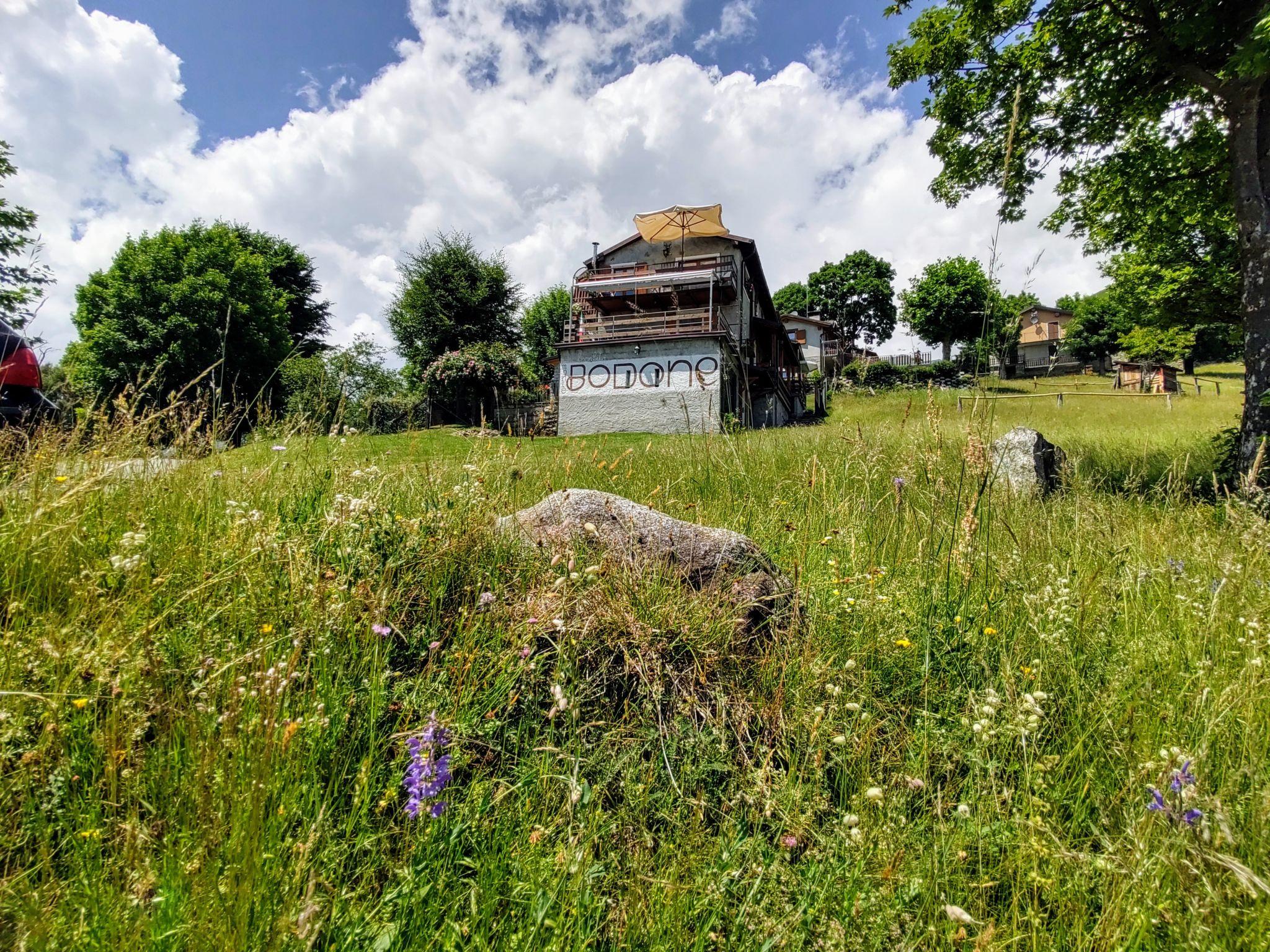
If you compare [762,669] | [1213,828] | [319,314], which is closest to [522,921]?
[762,669]

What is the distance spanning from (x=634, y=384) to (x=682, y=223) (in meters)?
8.72

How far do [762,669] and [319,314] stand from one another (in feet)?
161

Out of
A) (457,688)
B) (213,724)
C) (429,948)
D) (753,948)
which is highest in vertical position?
(213,724)

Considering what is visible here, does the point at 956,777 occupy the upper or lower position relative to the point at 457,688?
lower

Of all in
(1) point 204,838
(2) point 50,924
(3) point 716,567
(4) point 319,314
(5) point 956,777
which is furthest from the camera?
(4) point 319,314

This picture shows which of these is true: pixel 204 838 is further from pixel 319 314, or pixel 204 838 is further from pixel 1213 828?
pixel 319 314

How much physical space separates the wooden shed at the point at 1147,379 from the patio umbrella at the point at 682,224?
2123 centimetres

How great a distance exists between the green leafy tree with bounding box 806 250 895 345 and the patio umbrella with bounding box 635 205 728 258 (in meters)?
36.4

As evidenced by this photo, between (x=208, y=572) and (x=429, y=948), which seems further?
(x=208, y=572)

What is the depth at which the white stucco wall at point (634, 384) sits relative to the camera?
22875 mm

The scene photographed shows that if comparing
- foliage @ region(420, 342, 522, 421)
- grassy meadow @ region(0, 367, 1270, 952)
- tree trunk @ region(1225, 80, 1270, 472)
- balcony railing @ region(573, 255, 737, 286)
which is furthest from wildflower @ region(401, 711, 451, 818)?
foliage @ region(420, 342, 522, 421)

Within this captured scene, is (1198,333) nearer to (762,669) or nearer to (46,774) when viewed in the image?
(762,669)

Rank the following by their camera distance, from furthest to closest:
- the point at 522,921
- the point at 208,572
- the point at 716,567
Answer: the point at 716,567 → the point at 208,572 → the point at 522,921

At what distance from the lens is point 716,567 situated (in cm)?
252
